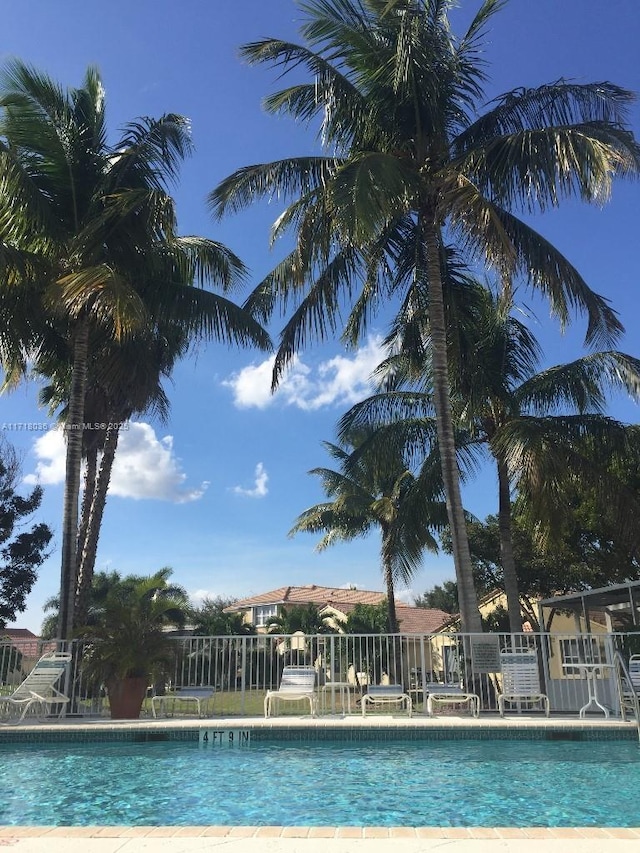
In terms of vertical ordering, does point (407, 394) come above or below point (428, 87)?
below

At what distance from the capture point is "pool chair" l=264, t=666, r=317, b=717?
10289 millimetres

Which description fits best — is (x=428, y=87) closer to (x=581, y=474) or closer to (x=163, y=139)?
(x=163, y=139)

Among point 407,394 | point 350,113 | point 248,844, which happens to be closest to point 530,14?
point 350,113

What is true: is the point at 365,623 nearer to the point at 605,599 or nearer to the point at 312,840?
the point at 605,599

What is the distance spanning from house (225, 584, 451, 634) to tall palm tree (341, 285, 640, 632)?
29756 mm

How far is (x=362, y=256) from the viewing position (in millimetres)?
14141

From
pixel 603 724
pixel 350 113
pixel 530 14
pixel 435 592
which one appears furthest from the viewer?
pixel 435 592

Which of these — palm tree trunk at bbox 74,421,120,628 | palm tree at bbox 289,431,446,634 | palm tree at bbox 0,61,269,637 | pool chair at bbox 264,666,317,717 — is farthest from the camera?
palm tree at bbox 289,431,446,634

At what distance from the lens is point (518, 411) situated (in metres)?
16.0

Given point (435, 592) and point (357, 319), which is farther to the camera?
point (435, 592)

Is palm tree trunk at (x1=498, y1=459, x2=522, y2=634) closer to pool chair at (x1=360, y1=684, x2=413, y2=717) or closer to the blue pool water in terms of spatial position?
pool chair at (x1=360, y1=684, x2=413, y2=717)

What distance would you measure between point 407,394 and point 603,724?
9.39m

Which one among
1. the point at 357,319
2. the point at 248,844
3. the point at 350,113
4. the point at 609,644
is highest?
the point at 350,113

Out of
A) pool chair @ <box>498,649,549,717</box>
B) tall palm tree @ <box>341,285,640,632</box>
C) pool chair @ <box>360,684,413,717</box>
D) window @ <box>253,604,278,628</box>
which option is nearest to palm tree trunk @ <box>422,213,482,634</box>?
pool chair @ <box>498,649,549,717</box>
